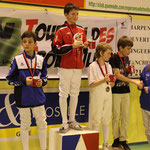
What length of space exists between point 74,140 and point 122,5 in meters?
2.59

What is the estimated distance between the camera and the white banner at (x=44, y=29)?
4031 mm

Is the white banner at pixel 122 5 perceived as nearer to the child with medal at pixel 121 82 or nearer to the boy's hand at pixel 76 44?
the child with medal at pixel 121 82

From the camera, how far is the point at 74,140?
3.75 m

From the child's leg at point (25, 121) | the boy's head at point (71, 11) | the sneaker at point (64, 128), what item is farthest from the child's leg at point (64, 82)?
the boy's head at point (71, 11)

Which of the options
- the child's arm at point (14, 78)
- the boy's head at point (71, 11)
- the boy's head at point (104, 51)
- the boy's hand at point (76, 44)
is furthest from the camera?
the boy's head at point (104, 51)

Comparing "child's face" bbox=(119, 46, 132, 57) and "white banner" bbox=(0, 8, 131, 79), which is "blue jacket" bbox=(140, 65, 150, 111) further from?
"white banner" bbox=(0, 8, 131, 79)

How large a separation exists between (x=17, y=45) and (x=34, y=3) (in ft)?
2.34

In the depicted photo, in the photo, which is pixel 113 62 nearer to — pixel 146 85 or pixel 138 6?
pixel 146 85

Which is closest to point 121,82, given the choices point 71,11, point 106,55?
point 106,55

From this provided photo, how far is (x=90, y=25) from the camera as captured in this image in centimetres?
462

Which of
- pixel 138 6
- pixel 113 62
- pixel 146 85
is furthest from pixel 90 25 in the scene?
pixel 146 85

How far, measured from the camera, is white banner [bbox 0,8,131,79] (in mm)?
4031

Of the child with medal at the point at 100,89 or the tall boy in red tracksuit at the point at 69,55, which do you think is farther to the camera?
the child with medal at the point at 100,89

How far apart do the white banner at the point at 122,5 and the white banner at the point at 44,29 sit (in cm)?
19
